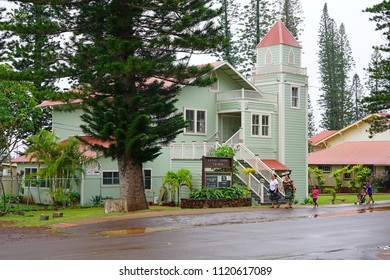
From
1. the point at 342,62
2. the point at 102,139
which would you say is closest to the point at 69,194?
the point at 102,139

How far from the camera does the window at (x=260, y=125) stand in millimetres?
36156

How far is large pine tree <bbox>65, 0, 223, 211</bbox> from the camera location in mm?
23766

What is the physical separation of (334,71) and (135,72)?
47.4m

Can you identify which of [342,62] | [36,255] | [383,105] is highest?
[342,62]

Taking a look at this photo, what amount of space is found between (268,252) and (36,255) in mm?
4816

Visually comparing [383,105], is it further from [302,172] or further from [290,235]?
[290,235]

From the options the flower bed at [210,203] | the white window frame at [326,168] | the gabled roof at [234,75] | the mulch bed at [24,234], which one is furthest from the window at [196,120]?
the white window frame at [326,168]

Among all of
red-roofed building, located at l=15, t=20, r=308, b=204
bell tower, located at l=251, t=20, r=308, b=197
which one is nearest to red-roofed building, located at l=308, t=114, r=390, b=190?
bell tower, located at l=251, t=20, r=308, b=197

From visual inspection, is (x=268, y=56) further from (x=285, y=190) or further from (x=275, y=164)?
(x=285, y=190)

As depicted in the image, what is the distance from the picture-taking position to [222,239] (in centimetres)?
1522

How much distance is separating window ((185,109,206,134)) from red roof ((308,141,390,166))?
679 inches

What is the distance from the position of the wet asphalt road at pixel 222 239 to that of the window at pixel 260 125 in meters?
13.6

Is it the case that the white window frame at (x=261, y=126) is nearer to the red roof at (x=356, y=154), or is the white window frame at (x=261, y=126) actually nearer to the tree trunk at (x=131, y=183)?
the tree trunk at (x=131, y=183)

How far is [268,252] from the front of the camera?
12.6m
